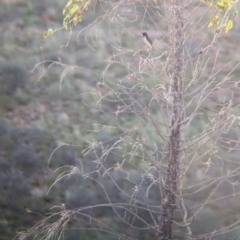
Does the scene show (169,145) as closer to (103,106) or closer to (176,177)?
(176,177)

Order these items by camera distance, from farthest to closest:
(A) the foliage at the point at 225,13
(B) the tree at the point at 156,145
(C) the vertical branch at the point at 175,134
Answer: (B) the tree at the point at 156,145, (C) the vertical branch at the point at 175,134, (A) the foliage at the point at 225,13

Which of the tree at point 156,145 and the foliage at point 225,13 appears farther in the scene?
the tree at point 156,145

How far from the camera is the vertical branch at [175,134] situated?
170cm

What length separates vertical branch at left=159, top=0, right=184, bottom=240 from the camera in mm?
1698

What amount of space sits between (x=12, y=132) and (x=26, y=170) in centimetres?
24

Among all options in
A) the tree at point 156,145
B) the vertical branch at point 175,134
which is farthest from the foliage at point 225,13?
the tree at point 156,145

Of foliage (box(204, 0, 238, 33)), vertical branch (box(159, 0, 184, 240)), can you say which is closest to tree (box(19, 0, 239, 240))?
vertical branch (box(159, 0, 184, 240))

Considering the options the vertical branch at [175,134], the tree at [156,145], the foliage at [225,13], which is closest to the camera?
the foliage at [225,13]

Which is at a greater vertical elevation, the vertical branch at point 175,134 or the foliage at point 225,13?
the foliage at point 225,13

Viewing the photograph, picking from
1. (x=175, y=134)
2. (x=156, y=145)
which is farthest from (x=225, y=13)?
(x=156, y=145)

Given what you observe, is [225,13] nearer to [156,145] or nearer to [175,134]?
[175,134]

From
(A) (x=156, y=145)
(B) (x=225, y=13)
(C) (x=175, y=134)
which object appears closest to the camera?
(B) (x=225, y=13)

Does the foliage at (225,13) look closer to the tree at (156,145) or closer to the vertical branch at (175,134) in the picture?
the vertical branch at (175,134)

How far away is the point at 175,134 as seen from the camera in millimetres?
1789
